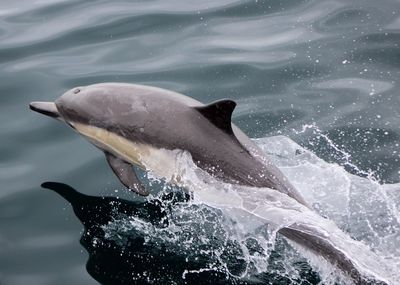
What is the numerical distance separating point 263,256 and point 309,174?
1194 millimetres

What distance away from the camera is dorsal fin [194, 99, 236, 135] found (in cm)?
500

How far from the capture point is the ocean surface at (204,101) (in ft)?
17.9

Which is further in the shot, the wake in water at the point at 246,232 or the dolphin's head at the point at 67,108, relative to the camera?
the dolphin's head at the point at 67,108

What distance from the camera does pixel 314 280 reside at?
502cm

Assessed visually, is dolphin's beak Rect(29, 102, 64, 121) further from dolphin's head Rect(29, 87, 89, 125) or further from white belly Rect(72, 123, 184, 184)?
white belly Rect(72, 123, 184, 184)

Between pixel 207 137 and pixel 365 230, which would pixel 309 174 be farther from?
pixel 207 137

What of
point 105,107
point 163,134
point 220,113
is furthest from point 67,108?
point 220,113

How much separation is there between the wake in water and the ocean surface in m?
0.02

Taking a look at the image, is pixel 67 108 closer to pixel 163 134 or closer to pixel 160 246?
pixel 163 134

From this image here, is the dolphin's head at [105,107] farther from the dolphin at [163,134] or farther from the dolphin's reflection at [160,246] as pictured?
the dolphin's reflection at [160,246]

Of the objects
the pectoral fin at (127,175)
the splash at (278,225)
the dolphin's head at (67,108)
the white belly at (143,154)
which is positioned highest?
the dolphin's head at (67,108)

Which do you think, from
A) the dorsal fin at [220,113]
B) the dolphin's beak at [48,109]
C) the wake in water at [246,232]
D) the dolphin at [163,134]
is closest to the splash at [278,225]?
the wake in water at [246,232]

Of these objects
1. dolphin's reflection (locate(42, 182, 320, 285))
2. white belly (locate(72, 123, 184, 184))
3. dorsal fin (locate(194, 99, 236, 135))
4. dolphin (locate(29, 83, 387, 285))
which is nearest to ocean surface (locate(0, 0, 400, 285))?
dolphin's reflection (locate(42, 182, 320, 285))

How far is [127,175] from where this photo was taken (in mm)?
5652
